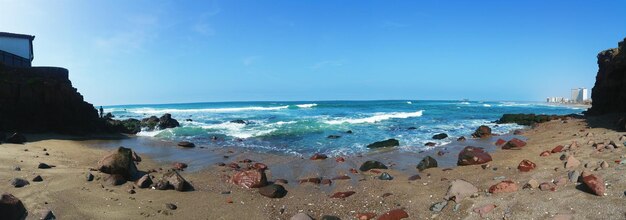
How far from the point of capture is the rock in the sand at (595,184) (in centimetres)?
491

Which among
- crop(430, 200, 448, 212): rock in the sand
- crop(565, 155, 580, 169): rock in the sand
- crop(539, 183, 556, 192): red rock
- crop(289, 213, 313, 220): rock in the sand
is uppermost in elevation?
crop(565, 155, 580, 169): rock in the sand

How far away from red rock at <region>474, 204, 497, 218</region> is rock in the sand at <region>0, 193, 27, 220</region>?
6.25m

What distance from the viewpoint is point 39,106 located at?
18.1 meters

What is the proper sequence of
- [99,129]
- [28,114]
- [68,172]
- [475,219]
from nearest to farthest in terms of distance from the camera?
[475,219] < [68,172] < [28,114] < [99,129]

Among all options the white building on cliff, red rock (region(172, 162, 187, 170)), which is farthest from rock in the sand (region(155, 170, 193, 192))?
the white building on cliff

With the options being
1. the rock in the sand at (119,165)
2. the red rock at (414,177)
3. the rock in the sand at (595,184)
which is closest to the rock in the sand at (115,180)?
the rock in the sand at (119,165)

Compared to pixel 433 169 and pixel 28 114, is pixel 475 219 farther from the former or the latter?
pixel 28 114

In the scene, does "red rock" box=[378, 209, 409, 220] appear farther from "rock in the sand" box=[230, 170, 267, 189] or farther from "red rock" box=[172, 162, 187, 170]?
"red rock" box=[172, 162, 187, 170]

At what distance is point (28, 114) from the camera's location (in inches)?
691

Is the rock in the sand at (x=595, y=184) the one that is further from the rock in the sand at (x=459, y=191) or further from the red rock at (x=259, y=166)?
the red rock at (x=259, y=166)

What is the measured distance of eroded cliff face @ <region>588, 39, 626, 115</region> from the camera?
1512 cm

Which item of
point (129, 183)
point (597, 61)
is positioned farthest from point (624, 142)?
point (597, 61)

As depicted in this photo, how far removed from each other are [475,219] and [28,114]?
1997 centimetres

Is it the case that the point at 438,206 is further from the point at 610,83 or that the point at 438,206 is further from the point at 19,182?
the point at 610,83
